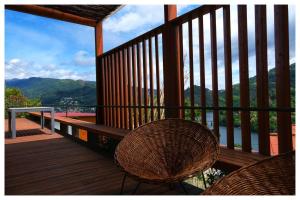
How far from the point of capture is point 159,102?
2910 mm

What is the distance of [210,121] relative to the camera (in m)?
2.22

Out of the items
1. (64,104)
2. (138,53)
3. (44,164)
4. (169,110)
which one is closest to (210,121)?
(169,110)

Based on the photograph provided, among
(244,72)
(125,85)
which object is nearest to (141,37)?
(125,85)

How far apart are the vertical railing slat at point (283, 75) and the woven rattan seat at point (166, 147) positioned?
1.63 feet

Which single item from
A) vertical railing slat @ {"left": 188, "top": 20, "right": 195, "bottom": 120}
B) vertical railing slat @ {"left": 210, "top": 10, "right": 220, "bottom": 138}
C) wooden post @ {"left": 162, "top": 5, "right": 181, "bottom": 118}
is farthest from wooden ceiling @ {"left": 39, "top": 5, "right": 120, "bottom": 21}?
vertical railing slat @ {"left": 210, "top": 10, "right": 220, "bottom": 138}

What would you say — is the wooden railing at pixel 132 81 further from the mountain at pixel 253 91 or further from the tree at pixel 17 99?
the tree at pixel 17 99

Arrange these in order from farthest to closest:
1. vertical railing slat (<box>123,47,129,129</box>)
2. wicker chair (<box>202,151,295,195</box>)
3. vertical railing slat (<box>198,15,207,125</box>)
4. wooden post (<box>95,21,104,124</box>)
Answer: wooden post (<box>95,21,104,124</box>), vertical railing slat (<box>123,47,129,129</box>), vertical railing slat (<box>198,15,207,125</box>), wicker chair (<box>202,151,295,195</box>)

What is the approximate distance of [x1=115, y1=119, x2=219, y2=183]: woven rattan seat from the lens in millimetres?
1624

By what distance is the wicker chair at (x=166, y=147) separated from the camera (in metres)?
1.62

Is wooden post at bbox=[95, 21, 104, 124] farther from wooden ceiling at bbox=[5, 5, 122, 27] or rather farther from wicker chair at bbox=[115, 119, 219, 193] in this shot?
wicker chair at bbox=[115, 119, 219, 193]

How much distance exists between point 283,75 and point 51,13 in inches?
151

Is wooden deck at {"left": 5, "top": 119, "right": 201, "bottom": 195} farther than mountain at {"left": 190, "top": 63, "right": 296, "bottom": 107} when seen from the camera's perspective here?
Yes

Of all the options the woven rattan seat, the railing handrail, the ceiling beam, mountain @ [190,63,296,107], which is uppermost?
the ceiling beam
